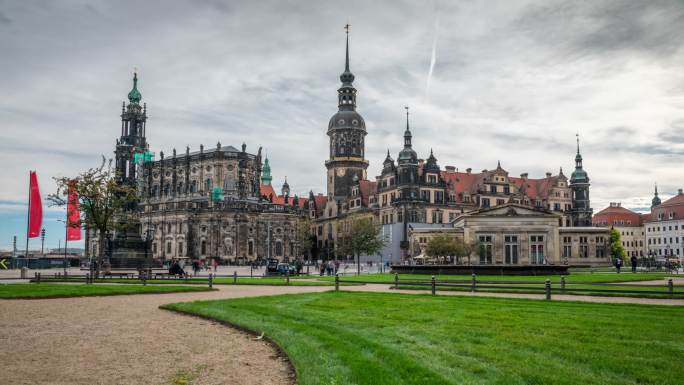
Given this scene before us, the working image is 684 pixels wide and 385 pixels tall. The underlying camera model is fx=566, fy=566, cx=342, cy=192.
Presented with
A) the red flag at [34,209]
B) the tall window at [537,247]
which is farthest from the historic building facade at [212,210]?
the tall window at [537,247]

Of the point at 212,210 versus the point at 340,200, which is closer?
the point at 212,210

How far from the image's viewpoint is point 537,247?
65.9 meters

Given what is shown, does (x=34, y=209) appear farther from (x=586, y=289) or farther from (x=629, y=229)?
(x=629, y=229)

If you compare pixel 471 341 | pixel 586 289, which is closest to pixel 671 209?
pixel 586 289

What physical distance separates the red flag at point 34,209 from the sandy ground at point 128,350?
50.3 meters

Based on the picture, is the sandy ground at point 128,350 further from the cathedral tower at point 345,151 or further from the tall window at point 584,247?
the cathedral tower at point 345,151

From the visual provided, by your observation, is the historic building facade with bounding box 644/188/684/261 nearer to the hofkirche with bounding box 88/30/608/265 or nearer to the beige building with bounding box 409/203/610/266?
the hofkirche with bounding box 88/30/608/265

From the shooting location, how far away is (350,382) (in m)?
9.38

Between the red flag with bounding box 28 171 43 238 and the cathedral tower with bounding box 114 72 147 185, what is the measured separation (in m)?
54.4

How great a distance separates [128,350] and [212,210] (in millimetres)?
86108

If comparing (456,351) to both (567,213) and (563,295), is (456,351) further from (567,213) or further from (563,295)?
(567,213)

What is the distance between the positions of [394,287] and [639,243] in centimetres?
13105

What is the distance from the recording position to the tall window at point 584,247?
75.7 m

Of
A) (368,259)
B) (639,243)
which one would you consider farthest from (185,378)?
(639,243)
